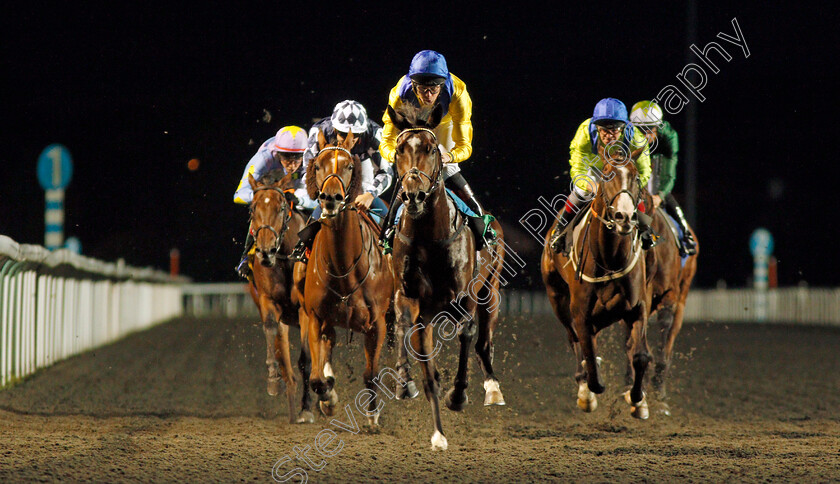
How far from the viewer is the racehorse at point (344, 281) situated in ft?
21.9

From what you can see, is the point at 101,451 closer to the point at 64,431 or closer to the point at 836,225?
the point at 64,431

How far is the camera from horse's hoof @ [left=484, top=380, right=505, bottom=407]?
292 inches

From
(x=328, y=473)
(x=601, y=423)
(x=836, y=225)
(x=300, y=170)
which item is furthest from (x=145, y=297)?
(x=836, y=225)

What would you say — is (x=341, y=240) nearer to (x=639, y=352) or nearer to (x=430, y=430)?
(x=430, y=430)

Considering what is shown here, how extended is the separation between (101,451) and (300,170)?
121 inches

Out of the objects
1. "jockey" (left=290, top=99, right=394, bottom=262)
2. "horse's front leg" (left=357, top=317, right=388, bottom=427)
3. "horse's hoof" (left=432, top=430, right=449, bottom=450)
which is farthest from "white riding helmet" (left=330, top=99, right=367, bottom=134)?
"horse's hoof" (left=432, top=430, right=449, bottom=450)

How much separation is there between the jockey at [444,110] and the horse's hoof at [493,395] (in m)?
1.15

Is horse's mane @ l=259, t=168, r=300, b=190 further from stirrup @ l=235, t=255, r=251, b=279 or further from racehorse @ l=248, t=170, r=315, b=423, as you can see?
stirrup @ l=235, t=255, r=251, b=279

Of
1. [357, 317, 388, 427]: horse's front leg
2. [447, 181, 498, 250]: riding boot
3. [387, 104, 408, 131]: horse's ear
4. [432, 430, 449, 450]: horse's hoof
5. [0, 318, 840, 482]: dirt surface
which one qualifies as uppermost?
[387, 104, 408, 131]: horse's ear

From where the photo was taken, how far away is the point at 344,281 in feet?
22.3

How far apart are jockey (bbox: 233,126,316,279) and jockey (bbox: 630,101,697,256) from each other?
290 centimetres

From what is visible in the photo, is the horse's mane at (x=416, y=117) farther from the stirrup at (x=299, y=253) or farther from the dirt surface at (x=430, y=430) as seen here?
the dirt surface at (x=430, y=430)

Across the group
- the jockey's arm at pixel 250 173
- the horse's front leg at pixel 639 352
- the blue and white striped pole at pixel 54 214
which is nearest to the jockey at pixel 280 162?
the jockey's arm at pixel 250 173

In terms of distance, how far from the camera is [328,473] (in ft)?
17.6
